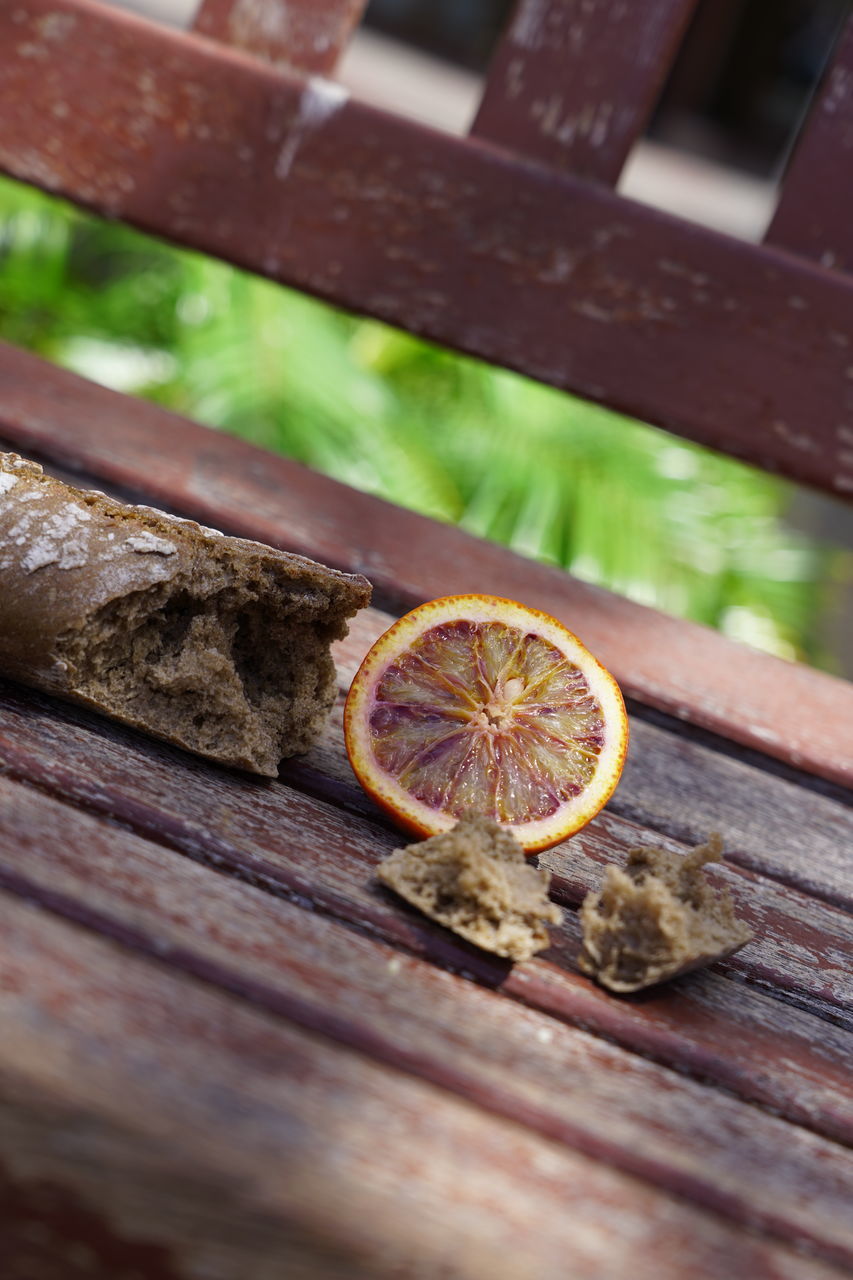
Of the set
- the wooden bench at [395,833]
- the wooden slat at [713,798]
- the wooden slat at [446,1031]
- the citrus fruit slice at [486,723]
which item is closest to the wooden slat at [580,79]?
the wooden bench at [395,833]

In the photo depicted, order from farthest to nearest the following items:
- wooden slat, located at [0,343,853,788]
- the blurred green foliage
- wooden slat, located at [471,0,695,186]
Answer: the blurred green foliage < wooden slat, located at [471,0,695,186] < wooden slat, located at [0,343,853,788]

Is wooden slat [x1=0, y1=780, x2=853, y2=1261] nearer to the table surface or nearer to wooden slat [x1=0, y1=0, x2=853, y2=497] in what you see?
the table surface

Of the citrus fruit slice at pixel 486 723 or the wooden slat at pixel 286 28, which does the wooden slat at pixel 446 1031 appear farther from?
the wooden slat at pixel 286 28

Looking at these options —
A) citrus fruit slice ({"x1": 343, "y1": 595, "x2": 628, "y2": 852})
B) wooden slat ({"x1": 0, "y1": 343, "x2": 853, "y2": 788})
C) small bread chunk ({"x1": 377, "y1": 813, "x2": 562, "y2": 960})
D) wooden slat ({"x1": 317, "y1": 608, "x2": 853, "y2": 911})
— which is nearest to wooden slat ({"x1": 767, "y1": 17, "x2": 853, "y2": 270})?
wooden slat ({"x1": 0, "y1": 343, "x2": 853, "y2": 788})

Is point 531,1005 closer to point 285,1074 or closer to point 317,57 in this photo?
point 285,1074

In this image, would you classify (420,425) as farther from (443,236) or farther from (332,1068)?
(332,1068)

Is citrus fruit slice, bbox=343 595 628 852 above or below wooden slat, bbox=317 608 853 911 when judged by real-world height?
above
